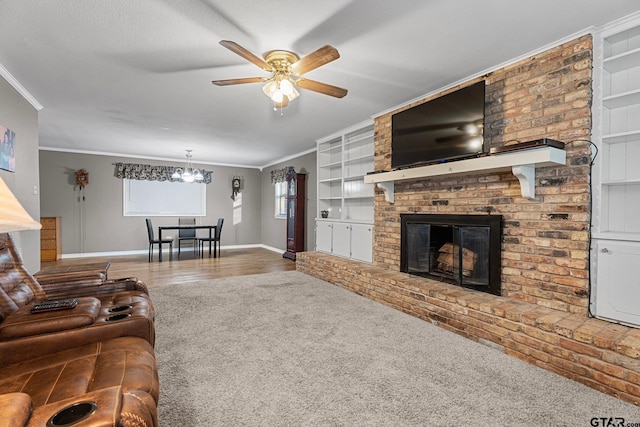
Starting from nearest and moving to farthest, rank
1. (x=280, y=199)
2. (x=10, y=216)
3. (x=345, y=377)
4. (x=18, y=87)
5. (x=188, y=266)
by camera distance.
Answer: (x=10, y=216), (x=345, y=377), (x=18, y=87), (x=188, y=266), (x=280, y=199)

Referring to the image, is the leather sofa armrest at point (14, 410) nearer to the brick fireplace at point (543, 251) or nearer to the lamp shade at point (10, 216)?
the lamp shade at point (10, 216)

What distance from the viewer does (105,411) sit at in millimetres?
916

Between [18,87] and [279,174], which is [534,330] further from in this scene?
[279,174]

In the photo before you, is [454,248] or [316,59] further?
[454,248]

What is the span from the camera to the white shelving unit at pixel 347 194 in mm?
4883

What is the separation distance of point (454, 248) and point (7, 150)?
489 centimetres

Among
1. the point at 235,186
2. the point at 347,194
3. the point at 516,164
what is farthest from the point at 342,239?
the point at 235,186

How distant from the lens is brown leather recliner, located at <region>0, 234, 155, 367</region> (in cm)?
146

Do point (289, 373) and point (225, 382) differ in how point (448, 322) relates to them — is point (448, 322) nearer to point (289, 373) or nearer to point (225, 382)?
point (289, 373)

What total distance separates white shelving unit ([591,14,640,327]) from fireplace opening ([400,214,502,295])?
29.4 inches

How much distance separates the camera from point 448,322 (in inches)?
114

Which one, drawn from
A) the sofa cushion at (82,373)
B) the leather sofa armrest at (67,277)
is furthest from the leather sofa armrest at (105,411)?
the leather sofa armrest at (67,277)

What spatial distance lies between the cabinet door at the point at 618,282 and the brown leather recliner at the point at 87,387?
2.92m

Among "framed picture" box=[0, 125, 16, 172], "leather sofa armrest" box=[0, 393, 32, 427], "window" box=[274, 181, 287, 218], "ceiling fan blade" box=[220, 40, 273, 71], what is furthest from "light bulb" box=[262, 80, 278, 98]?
"window" box=[274, 181, 287, 218]
